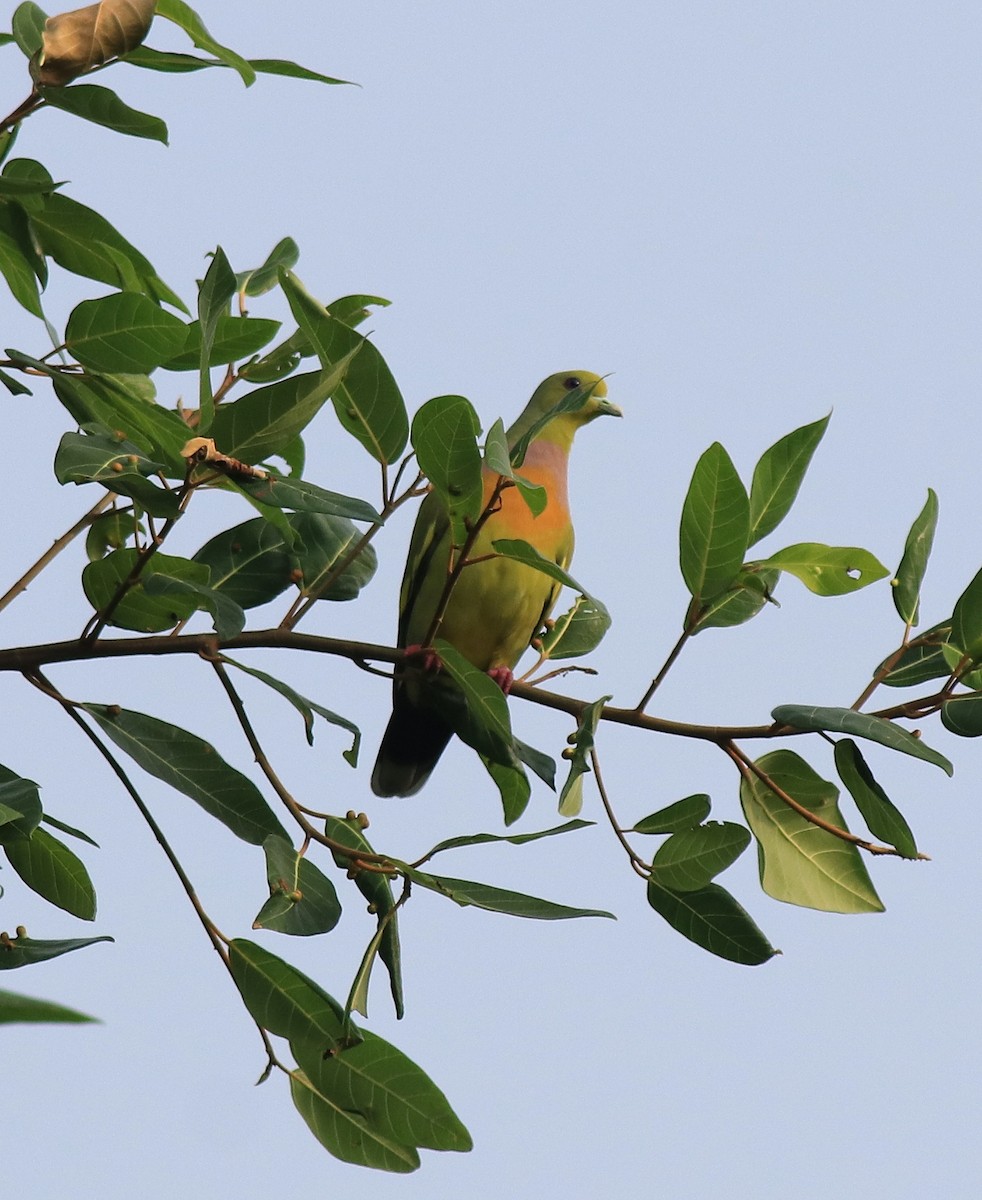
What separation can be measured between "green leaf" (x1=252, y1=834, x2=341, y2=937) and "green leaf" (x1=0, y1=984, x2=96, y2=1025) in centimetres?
145

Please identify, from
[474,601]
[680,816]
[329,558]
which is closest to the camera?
[680,816]

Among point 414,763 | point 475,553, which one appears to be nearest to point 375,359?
point 475,553

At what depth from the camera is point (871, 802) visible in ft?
7.48

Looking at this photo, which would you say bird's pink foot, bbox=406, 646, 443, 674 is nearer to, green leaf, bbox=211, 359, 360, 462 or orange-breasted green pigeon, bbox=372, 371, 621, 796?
green leaf, bbox=211, 359, 360, 462

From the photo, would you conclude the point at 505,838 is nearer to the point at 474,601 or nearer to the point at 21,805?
the point at 21,805

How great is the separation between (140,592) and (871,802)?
4.37 ft

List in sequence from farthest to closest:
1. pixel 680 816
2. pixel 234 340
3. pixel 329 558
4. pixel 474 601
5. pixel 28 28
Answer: pixel 474 601
pixel 329 558
pixel 234 340
pixel 680 816
pixel 28 28

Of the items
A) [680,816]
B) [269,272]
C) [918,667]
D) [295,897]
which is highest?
[269,272]

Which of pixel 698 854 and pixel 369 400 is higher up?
pixel 369 400

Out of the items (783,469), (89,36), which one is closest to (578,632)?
(783,469)

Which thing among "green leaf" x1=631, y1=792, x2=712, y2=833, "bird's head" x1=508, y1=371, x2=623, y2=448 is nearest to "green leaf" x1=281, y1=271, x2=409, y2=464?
"green leaf" x1=631, y1=792, x2=712, y2=833

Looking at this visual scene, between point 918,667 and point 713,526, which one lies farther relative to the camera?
point 918,667

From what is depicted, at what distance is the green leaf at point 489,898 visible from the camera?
2.27m

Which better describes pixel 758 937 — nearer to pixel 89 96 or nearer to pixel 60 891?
pixel 60 891
